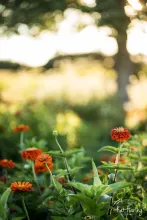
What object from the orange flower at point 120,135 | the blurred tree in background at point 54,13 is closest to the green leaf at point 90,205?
the orange flower at point 120,135

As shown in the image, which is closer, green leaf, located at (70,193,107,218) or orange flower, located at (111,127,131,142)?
green leaf, located at (70,193,107,218)

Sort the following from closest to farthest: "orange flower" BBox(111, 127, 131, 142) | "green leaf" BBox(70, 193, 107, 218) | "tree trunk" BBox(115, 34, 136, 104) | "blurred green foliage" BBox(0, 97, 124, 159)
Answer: "green leaf" BBox(70, 193, 107, 218) → "orange flower" BBox(111, 127, 131, 142) → "blurred green foliage" BBox(0, 97, 124, 159) → "tree trunk" BBox(115, 34, 136, 104)

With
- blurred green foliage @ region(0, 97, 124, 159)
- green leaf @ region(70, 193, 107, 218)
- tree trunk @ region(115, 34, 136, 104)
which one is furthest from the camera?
tree trunk @ region(115, 34, 136, 104)

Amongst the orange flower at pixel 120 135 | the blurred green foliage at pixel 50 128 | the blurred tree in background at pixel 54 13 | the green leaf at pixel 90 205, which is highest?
the blurred tree in background at pixel 54 13

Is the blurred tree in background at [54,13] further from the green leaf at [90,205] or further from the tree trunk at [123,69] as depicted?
the tree trunk at [123,69]

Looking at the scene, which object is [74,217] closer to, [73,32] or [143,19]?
[143,19]

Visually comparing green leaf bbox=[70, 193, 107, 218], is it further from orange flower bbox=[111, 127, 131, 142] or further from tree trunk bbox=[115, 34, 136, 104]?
tree trunk bbox=[115, 34, 136, 104]

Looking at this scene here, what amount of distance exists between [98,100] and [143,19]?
776cm

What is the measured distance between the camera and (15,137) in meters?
4.12

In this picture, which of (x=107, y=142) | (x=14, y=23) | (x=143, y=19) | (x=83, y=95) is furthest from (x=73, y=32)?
(x=83, y=95)

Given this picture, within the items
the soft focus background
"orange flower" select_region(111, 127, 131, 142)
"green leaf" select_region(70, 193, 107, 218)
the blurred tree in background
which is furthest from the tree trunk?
"green leaf" select_region(70, 193, 107, 218)

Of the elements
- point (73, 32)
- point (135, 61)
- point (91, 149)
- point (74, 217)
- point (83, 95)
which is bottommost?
point (83, 95)

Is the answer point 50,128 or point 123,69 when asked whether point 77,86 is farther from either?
point 50,128

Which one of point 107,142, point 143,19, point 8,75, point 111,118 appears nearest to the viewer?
point 143,19
